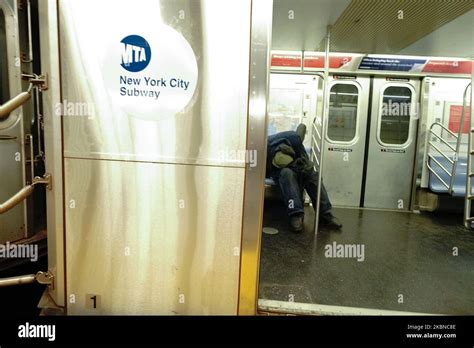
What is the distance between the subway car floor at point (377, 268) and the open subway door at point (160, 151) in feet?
2.26

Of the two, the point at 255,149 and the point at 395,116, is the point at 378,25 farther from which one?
the point at 255,149

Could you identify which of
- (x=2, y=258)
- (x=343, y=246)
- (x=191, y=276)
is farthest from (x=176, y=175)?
(x=343, y=246)


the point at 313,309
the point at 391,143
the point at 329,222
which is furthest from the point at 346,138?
the point at 313,309

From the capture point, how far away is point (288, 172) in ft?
12.4

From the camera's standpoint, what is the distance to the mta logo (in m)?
1.60

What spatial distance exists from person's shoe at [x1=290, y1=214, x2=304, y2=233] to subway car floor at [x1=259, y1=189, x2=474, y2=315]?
78 millimetres

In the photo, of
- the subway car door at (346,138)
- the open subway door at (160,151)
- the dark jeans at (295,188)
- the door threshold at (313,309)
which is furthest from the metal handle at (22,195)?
the subway car door at (346,138)

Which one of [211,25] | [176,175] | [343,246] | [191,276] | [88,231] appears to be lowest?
[343,246]

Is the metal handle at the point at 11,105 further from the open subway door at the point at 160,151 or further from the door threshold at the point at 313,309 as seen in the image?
the door threshold at the point at 313,309

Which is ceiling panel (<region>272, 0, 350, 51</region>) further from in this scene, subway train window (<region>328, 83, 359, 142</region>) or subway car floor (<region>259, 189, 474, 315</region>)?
subway car floor (<region>259, 189, 474, 315</region>)

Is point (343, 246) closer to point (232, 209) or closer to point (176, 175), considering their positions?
point (232, 209)

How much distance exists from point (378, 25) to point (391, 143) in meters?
2.36

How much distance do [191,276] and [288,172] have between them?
234cm

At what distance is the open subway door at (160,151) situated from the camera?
5.23 feet
